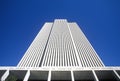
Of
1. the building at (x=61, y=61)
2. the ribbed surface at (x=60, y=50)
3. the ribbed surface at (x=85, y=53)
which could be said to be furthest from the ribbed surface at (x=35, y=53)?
the ribbed surface at (x=85, y=53)

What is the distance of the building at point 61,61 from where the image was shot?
181 ft

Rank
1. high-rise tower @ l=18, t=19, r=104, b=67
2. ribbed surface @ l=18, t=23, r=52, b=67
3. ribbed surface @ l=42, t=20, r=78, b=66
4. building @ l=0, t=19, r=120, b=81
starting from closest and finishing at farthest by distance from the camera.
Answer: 1. building @ l=0, t=19, r=120, b=81
2. ribbed surface @ l=42, t=20, r=78, b=66
3. high-rise tower @ l=18, t=19, r=104, b=67
4. ribbed surface @ l=18, t=23, r=52, b=67

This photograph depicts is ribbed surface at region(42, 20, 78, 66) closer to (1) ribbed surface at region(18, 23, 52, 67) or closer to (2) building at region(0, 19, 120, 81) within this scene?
(2) building at region(0, 19, 120, 81)

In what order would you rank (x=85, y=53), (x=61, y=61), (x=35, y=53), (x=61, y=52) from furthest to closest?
(x=35, y=53), (x=61, y=52), (x=85, y=53), (x=61, y=61)

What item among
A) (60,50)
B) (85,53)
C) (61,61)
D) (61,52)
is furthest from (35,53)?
(85,53)

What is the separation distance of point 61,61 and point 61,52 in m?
11.3

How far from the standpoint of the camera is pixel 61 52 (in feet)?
356

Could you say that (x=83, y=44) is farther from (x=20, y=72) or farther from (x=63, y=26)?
(x=20, y=72)

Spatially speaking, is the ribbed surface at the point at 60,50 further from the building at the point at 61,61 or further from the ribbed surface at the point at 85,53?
the ribbed surface at the point at 85,53

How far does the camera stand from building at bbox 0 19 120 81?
2167 inches

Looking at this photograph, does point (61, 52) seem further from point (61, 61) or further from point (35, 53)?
point (35, 53)

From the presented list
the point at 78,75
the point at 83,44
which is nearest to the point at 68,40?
the point at 83,44

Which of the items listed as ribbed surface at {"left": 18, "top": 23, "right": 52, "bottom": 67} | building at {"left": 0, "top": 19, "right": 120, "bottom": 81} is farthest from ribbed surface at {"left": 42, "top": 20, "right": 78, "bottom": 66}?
ribbed surface at {"left": 18, "top": 23, "right": 52, "bottom": 67}

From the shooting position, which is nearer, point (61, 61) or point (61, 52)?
point (61, 61)
